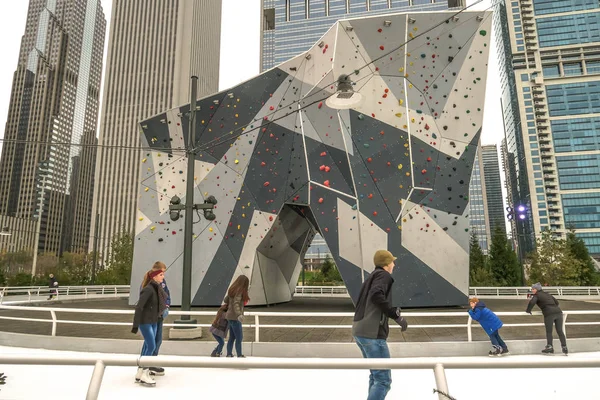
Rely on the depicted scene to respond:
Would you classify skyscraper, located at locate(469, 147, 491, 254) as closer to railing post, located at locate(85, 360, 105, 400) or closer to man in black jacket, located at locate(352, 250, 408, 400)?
man in black jacket, located at locate(352, 250, 408, 400)

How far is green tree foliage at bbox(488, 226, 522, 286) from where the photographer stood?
41.1 meters

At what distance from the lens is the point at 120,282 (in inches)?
1629

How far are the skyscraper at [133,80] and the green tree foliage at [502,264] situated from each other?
88.6 m

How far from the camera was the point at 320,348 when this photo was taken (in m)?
8.48

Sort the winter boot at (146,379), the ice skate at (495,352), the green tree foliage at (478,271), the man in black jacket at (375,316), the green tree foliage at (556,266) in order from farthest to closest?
the green tree foliage at (556,266)
the green tree foliage at (478,271)
the ice skate at (495,352)
the winter boot at (146,379)
the man in black jacket at (375,316)

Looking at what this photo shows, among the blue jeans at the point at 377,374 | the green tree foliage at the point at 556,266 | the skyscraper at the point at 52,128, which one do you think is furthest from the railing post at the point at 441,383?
the skyscraper at the point at 52,128

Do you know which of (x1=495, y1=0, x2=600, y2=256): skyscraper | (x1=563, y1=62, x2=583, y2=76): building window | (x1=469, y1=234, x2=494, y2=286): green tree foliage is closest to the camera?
(x1=469, y1=234, x2=494, y2=286): green tree foliage

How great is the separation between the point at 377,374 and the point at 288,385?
7.46 feet

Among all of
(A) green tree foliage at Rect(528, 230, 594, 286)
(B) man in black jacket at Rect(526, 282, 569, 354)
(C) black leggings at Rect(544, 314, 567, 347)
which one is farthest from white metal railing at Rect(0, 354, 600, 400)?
(A) green tree foliage at Rect(528, 230, 594, 286)

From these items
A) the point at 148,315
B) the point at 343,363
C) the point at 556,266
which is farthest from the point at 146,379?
the point at 556,266

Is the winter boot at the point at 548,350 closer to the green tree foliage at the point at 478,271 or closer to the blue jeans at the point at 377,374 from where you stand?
the blue jeans at the point at 377,374

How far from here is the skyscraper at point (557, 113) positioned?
112 metres

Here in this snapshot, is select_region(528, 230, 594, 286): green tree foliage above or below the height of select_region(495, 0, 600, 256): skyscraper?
below

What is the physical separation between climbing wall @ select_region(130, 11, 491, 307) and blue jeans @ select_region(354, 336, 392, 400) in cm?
A: 1148
